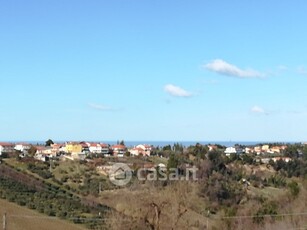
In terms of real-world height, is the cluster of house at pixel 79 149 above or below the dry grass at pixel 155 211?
above

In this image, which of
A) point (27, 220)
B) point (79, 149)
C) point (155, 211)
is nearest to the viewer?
point (155, 211)

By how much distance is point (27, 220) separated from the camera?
79.6ft

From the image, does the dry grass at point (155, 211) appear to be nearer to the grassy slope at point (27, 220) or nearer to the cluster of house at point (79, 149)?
the grassy slope at point (27, 220)

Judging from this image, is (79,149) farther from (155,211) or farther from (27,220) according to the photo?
(155,211)

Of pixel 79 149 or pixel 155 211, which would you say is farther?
pixel 79 149

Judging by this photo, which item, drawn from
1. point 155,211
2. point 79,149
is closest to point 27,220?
point 155,211

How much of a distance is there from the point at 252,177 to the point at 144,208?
35.2m

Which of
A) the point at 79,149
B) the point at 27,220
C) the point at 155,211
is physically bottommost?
the point at 27,220

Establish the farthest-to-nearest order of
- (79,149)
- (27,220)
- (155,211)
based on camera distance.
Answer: (79,149) → (27,220) → (155,211)

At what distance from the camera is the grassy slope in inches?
909

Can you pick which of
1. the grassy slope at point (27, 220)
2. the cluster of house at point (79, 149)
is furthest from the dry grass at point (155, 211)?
the cluster of house at point (79, 149)

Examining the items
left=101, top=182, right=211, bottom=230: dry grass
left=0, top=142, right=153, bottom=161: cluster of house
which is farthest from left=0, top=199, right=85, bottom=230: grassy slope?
left=0, top=142, right=153, bottom=161: cluster of house

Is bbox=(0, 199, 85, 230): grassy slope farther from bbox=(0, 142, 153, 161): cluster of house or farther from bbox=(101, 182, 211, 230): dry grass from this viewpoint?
bbox=(0, 142, 153, 161): cluster of house

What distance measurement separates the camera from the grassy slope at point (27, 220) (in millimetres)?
23078
